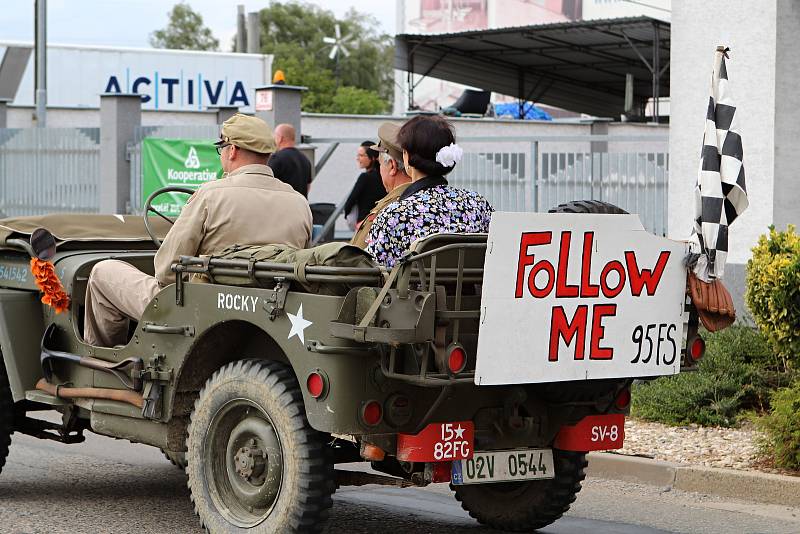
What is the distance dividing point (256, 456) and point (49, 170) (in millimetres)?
17060

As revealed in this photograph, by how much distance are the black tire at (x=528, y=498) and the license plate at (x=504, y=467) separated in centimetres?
30

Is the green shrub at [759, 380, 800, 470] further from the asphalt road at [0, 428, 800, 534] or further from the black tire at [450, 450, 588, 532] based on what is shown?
the black tire at [450, 450, 588, 532]

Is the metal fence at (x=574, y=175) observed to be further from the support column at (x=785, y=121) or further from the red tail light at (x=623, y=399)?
the red tail light at (x=623, y=399)

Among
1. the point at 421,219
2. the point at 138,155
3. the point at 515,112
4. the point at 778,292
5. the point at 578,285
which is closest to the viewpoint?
the point at 578,285

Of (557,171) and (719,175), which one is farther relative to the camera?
(557,171)

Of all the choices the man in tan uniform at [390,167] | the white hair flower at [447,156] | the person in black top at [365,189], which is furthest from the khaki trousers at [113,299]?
the person in black top at [365,189]

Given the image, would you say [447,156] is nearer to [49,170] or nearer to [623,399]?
[623,399]

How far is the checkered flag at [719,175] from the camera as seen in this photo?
224 inches

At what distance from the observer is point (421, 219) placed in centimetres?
556

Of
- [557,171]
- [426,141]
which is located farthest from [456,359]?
[557,171]

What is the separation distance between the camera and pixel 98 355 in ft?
20.5

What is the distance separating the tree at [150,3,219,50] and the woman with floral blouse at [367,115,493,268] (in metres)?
78.0

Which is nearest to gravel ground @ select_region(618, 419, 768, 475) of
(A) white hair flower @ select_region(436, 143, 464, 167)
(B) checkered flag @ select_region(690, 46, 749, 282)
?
(B) checkered flag @ select_region(690, 46, 749, 282)

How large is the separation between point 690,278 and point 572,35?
24093 millimetres
